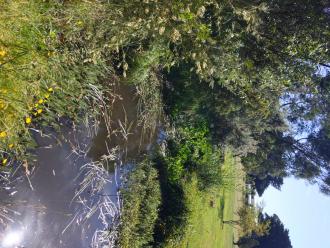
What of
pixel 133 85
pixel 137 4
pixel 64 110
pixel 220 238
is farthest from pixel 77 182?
pixel 220 238

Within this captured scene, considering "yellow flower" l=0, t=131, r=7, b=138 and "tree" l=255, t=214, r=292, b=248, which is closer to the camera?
"yellow flower" l=0, t=131, r=7, b=138

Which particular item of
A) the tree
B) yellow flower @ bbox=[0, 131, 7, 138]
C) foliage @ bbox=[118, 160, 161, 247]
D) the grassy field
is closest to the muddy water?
foliage @ bbox=[118, 160, 161, 247]

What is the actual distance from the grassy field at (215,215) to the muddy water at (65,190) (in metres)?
2.88

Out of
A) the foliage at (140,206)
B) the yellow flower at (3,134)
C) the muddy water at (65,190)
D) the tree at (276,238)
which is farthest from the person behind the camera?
the tree at (276,238)

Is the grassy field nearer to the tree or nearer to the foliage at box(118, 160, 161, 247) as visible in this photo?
the foliage at box(118, 160, 161, 247)

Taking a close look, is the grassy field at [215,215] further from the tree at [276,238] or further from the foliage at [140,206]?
the tree at [276,238]

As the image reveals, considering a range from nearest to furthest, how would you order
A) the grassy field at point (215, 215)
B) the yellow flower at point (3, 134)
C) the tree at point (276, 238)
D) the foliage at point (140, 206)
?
the yellow flower at point (3, 134)
the foliage at point (140, 206)
the grassy field at point (215, 215)
the tree at point (276, 238)

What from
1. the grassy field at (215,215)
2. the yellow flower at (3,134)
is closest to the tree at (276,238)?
the grassy field at (215,215)

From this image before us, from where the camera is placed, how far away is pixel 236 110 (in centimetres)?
1095

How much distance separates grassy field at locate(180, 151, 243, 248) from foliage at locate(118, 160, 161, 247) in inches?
60.8

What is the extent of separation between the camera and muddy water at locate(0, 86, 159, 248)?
6277 millimetres

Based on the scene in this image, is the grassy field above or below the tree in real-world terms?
below

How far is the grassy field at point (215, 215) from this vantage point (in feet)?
37.1

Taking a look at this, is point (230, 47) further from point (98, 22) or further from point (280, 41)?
point (98, 22)
